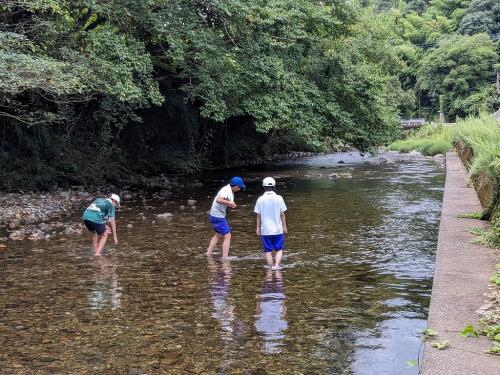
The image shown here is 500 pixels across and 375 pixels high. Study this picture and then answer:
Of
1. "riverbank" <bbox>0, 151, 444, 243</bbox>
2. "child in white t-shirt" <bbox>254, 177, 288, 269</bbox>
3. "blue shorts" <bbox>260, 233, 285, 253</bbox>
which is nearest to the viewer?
"child in white t-shirt" <bbox>254, 177, 288, 269</bbox>

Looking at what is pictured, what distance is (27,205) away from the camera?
618 inches

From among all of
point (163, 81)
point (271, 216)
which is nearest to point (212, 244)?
point (271, 216)

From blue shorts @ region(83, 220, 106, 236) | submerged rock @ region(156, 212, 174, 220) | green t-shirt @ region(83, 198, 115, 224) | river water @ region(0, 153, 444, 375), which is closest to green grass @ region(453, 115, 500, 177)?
river water @ region(0, 153, 444, 375)

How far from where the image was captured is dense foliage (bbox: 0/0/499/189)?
49.3 feet

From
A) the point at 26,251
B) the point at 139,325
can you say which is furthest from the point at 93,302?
the point at 26,251

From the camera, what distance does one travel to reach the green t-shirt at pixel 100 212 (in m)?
10.2

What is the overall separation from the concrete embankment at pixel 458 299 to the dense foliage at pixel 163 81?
29.3ft

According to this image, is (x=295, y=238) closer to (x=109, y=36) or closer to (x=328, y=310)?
(x=328, y=310)

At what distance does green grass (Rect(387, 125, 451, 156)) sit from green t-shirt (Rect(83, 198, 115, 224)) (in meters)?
31.0

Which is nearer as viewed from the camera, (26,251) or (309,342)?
(309,342)

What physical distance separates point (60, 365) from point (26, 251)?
587 centimetres

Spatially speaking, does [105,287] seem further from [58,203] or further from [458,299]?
[58,203]

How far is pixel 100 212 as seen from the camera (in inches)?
406

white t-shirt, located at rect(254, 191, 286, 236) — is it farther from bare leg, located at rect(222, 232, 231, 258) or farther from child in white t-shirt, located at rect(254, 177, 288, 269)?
bare leg, located at rect(222, 232, 231, 258)
